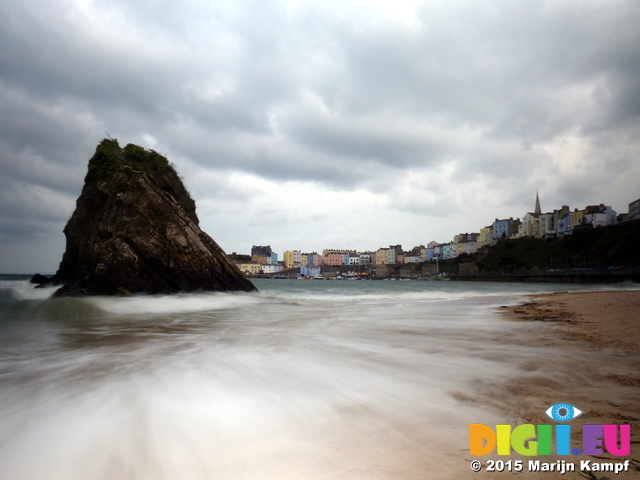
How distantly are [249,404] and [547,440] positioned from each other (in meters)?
2.47

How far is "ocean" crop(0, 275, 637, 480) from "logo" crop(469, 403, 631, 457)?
0.13 metres

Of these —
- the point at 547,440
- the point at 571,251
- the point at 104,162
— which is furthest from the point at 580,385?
the point at 571,251

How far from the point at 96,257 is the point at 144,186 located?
4798 millimetres

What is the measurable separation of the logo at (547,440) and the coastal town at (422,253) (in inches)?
4452

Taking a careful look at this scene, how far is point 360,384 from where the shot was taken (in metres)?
3.91

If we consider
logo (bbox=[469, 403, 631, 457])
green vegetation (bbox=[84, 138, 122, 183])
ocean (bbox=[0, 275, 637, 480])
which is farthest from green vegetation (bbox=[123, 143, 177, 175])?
logo (bbox=[469, 403, 631, 457])

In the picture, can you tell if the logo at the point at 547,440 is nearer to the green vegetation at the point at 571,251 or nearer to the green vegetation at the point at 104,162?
the green vegetation at the point at 104,162

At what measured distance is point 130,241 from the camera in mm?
17484

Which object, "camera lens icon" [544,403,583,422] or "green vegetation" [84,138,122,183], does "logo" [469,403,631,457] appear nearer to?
"camera lens icon" [544,403,583,422]

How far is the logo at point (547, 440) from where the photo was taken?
214cm

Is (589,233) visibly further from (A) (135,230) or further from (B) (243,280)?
(A) (135,230)

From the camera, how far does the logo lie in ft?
7.02

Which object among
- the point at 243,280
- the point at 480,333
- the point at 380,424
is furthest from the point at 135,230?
the point at 380,424

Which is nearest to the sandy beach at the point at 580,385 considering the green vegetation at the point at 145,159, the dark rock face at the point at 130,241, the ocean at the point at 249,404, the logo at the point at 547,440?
the logo at the point at 547,440
